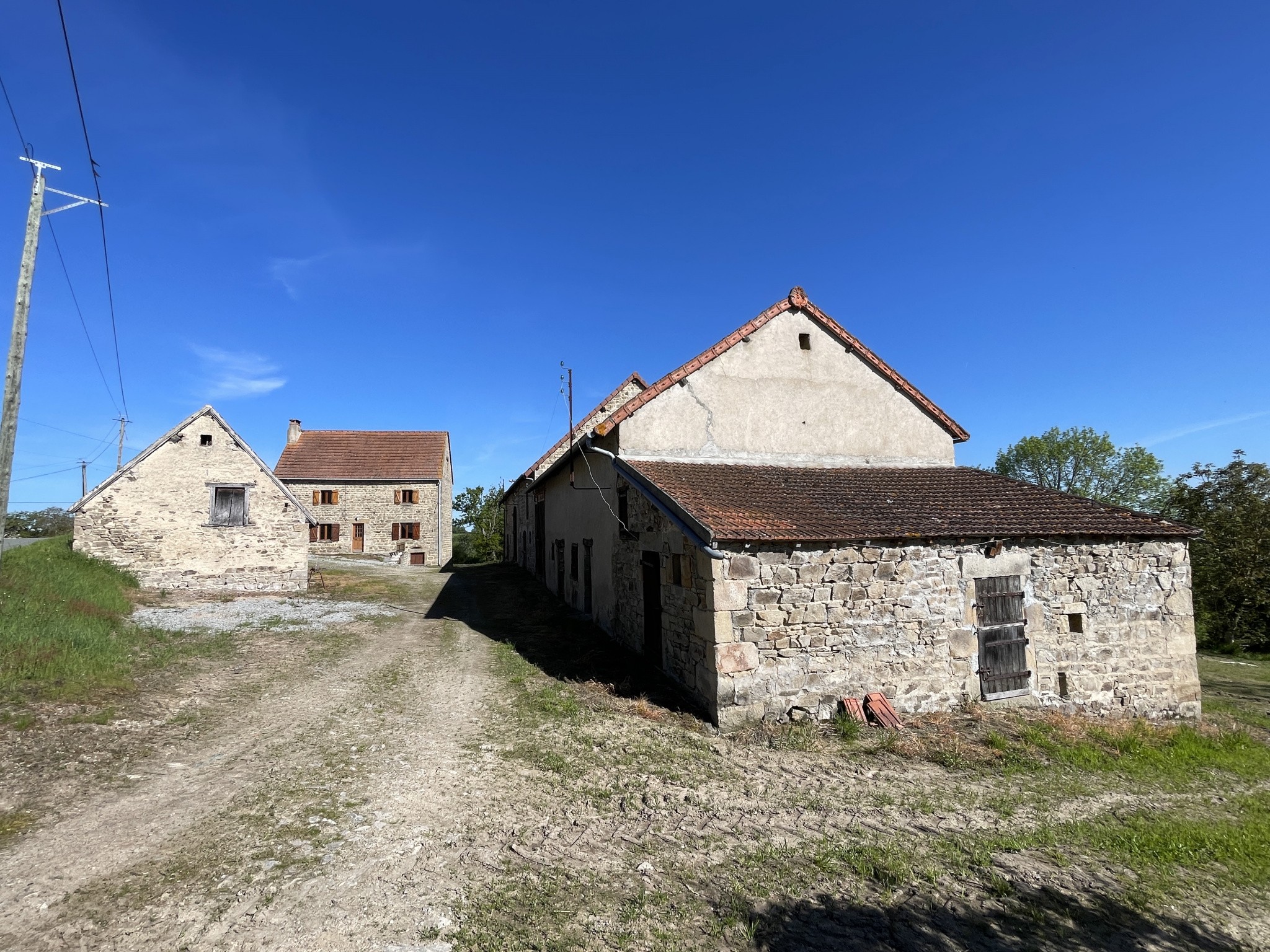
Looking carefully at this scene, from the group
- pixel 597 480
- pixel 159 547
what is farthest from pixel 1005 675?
pixel 159 547

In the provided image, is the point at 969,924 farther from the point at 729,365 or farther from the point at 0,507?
the point at 0,507

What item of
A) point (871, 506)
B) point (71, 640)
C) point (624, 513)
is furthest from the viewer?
point (624, 513)

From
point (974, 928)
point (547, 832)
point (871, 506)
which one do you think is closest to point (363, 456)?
point (871, 506)

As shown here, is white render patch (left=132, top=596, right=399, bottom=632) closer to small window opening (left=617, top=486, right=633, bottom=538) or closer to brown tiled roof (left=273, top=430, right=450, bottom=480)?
small window opening (left=617, top=486, right=633, bottom=538)

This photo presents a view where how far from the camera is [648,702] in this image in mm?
8898

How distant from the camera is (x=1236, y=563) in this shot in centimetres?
2183

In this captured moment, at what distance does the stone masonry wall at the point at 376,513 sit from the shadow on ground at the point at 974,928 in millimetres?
32881

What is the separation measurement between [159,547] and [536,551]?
12.4m

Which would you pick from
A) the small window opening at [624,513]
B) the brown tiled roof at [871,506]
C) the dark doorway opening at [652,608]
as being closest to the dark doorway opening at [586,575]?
the small window opening at [624,513]

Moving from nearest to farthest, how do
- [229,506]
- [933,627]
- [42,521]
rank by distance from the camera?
[933,627] → [229,506] → [42,521]

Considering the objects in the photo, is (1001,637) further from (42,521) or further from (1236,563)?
(42,521)

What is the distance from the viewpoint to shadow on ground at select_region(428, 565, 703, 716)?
9.74 metres

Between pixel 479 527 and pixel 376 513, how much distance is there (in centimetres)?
1404

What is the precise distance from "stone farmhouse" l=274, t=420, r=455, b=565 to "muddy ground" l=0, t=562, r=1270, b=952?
1014 inches
